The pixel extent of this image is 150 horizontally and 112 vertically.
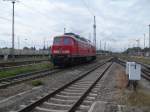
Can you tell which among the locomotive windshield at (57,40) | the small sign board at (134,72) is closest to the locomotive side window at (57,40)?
the locomotive windshield at (57,40)

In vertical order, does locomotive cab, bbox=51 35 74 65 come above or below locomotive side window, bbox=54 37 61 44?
below

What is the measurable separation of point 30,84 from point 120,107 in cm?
642

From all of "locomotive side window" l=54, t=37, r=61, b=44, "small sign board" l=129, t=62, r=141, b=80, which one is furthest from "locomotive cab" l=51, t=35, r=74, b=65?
"small sign board" l=129, t=62, r=141, b=80

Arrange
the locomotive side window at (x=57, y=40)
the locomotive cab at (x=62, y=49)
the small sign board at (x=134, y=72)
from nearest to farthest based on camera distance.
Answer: the small sign board at (x=134, y=72) < the locomotive cab at (x=62, y=49) < the locomotive side window at (x=57, y=40)

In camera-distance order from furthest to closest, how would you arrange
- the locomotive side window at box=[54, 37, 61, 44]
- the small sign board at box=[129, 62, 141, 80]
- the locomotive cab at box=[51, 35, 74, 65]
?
the locomotive side window at box=[54, 37, 61, 44] < the locomotive cab at box=[51, 35, 74, 65] < the small sign board at box=[129, 62, 141, 80]

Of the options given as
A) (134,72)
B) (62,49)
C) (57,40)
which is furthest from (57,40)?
(134,72)

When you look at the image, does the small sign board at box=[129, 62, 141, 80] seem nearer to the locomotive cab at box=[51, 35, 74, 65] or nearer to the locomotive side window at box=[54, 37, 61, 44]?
the locomotive cab at box=[51, 35, 74, 65]

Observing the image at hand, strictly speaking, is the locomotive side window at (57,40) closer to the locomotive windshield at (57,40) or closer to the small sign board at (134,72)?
the locomotive windshield at (57,40)

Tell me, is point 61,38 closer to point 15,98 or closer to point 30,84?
point 30,84

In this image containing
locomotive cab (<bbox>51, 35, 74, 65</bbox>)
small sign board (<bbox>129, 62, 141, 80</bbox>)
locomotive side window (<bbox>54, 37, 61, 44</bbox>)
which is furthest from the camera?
locomotive side window (<bbox>54, 37, 61, 44</bbox>)

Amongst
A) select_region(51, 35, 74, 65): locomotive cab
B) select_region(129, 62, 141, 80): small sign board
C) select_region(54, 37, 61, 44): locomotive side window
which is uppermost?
select_region(54, 37, 61, 44): locomotive side window

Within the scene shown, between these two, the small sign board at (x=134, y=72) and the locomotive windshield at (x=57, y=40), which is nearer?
the small sign board at (x=134, y=72)

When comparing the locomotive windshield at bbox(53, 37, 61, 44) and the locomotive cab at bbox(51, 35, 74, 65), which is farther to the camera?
the locomotive windshield at bbox(53, 37, 61, 44)

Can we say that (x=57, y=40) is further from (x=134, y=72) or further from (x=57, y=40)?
(x=134, y=72)
